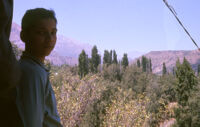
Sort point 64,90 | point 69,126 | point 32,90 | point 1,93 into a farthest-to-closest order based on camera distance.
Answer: point 64,90, point 69,126, point 32,90, point 1,93

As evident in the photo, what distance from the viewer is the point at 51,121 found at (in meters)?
1.09

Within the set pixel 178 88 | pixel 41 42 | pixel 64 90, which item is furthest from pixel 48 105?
pixel 178 88

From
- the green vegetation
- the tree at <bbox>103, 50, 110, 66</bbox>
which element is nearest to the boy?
the green vegetation

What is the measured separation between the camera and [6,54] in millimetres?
689

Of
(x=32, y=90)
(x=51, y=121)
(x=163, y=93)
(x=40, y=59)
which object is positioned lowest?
(x=163, y=93)

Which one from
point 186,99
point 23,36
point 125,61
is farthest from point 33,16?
point 125,61

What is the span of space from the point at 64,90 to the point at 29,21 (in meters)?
9.98

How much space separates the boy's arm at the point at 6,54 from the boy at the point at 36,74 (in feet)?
0.54

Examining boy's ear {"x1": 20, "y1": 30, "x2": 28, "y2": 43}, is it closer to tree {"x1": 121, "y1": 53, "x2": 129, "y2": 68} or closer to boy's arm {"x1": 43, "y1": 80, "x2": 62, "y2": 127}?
boy's arm {"x1": 43, "y1": 80, "x2": 62, "y2": 127}

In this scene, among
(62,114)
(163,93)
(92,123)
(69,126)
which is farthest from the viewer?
(163,93)

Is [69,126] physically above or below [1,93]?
below

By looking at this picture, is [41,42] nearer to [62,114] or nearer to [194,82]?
[62,114]

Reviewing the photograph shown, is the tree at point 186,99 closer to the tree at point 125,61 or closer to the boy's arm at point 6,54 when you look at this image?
the boy's arm at point 6,54

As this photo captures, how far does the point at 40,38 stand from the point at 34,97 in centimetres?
38
